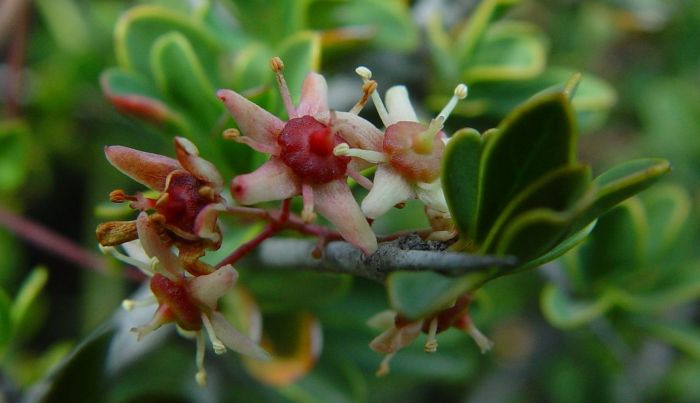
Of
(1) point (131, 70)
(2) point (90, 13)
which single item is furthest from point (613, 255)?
(2) point (90, 13)

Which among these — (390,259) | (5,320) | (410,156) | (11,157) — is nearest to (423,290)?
(390,259)

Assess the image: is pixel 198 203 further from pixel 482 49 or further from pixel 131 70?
pixel 482 49

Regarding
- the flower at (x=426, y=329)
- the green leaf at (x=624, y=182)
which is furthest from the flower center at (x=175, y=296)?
the green leaf at (x=624, y=182)

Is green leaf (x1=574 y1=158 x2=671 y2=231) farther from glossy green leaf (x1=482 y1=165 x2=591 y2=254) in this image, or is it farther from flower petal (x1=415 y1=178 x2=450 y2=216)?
flower petal (x1=415 y1=178 x2=450 y2=216)

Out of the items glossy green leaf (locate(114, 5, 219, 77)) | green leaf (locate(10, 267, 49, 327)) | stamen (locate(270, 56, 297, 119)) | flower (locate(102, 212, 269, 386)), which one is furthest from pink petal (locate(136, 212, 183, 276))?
glossy green leaf (locate(114, 5, 219, 77))

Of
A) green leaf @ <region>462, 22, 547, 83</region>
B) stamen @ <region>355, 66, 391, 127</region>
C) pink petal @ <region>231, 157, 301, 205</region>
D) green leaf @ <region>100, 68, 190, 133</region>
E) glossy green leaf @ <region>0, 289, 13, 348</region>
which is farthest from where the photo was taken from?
green leaf @ <region>462, 22, 547, 83</region>

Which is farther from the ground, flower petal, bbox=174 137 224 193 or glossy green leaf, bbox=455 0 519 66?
flower petal, bbox=174 137 224 193
